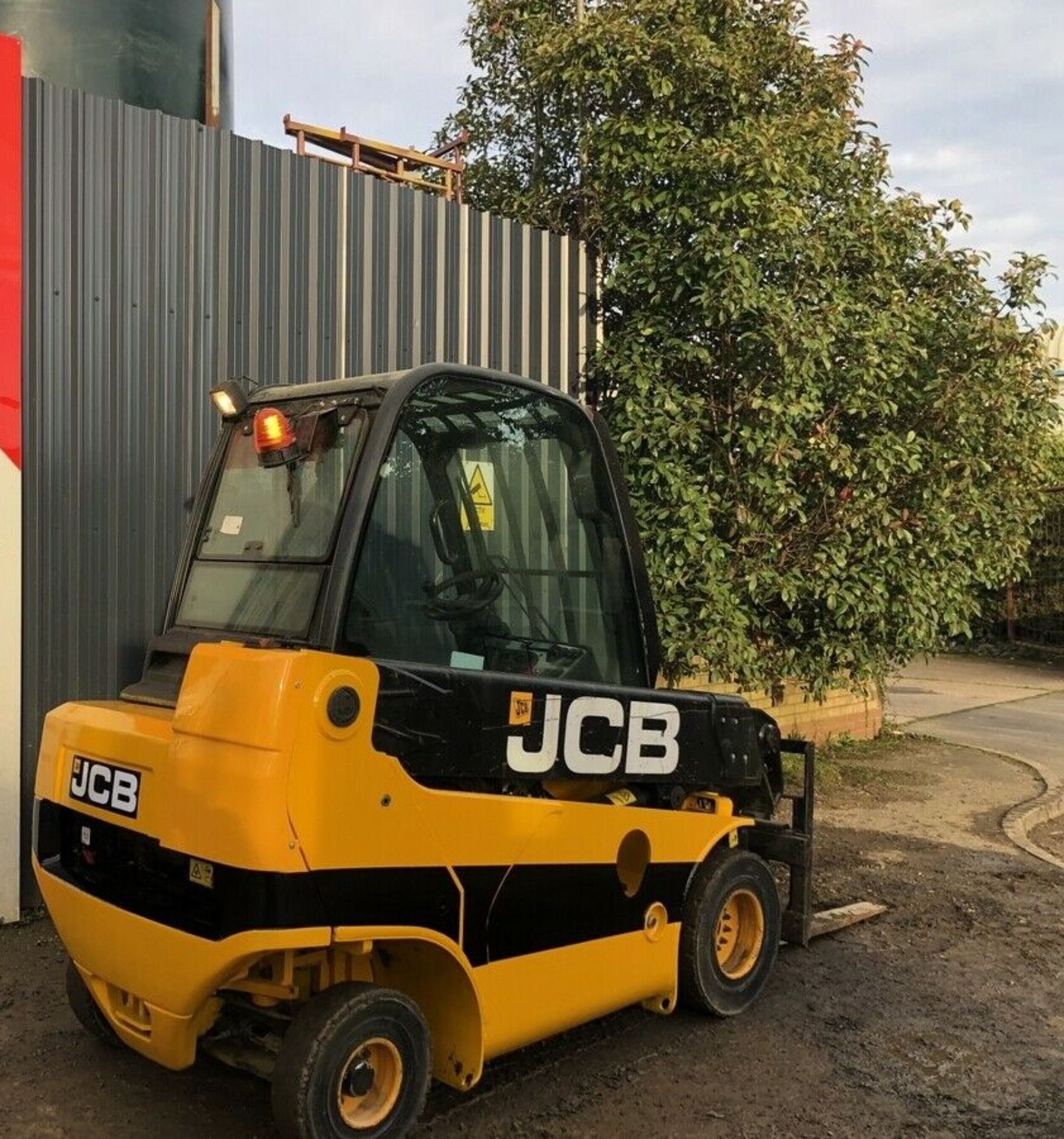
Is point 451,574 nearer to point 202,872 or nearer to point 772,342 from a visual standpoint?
point 202,872

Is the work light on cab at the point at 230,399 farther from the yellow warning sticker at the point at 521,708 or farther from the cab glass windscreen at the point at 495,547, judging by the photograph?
the yellow warning sticker at the point at 521,708

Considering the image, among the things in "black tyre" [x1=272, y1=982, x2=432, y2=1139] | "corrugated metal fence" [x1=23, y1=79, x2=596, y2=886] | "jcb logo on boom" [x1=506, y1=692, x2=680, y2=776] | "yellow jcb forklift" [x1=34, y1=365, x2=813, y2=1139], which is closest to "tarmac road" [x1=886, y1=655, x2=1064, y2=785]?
"jcb logo on boom" [x1=506, y1=692, x2=680, y2=776]

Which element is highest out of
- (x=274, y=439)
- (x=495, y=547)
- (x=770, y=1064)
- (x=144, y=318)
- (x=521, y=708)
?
(x=144, y=318)

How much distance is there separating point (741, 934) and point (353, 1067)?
2180 millimetres

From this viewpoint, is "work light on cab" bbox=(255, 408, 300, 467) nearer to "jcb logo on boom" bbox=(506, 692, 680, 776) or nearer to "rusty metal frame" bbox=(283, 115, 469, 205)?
"jcb logo on boom" bbox=(506, 692, 680, 776)

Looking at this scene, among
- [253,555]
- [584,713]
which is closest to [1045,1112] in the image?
[584,713]

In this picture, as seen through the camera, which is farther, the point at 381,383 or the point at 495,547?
the point at 495,547

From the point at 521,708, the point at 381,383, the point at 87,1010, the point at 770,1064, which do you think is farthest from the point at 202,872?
the point at 770,1064

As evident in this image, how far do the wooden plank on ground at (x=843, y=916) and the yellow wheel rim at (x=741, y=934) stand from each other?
78 cm

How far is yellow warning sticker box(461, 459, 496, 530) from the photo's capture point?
3959mm

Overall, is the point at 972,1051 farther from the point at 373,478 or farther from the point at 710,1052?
the point at 373,478

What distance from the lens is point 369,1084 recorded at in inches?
132

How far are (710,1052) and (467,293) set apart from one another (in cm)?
484

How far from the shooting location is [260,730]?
9.93 ft
